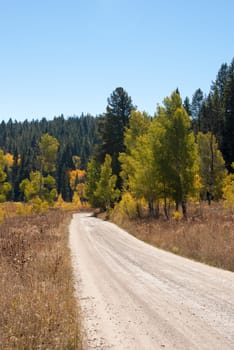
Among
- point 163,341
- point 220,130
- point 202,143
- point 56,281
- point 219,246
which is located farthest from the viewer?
point 220,130

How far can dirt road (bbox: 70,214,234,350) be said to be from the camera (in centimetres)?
658

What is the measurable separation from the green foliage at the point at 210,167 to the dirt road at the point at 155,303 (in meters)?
35.0

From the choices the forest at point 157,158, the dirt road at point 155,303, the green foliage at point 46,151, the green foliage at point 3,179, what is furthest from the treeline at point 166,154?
the dirt road at point 155,303

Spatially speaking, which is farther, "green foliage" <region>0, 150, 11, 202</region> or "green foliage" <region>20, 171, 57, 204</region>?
"green foliage" <region>20, 171, 57, 204</region>

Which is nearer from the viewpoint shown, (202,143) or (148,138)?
(148,138)

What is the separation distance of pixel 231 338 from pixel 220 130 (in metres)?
54.4

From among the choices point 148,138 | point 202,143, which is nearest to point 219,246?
point 148,138

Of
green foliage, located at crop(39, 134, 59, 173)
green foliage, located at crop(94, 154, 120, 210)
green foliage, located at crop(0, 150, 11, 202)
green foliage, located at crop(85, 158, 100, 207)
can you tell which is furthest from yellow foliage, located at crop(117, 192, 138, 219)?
green foliage, located at crop(85, 158, 100, 207)

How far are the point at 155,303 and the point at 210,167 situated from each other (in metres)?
42.7

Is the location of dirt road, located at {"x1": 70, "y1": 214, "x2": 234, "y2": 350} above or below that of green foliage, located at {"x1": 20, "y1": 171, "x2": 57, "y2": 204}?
below

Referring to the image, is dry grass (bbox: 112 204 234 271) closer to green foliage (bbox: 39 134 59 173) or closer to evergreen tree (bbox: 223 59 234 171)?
evergreen tree (bbox: 223 59 234 171)

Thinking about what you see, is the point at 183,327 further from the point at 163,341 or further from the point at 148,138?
the point at 148,138

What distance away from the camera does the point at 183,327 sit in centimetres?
716

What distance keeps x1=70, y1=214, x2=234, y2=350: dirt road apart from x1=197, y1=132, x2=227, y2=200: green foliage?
3500cm
